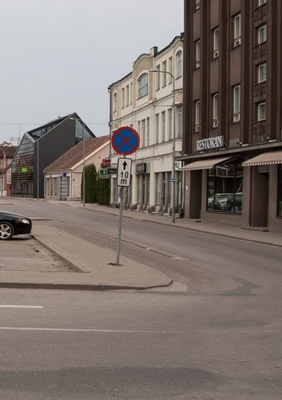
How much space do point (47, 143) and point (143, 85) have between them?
41.7 m

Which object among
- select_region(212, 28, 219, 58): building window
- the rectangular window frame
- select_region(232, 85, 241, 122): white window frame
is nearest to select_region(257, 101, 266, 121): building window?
the rectangular window frame

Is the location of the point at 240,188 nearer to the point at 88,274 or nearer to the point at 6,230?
the point at 6,230

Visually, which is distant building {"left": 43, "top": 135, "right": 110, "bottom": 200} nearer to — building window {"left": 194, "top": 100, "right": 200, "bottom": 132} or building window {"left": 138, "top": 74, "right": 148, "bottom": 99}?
building window {"left": 138, "top": 74, "right": 148, "bottom": 99}

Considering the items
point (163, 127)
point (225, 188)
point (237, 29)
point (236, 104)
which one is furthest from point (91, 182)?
point (237, 29)

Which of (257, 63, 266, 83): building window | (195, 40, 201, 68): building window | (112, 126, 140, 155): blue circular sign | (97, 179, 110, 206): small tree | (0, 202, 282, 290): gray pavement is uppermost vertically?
(195, 40, 201, 68): building window

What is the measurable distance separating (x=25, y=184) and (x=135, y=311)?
89.5m

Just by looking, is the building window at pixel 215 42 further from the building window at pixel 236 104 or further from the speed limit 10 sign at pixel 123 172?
the speed limit 10 sign at pixel 123 172

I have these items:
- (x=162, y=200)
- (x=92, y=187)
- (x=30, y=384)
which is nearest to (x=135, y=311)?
(x=30, y=384)

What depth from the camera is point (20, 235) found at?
2289 cm

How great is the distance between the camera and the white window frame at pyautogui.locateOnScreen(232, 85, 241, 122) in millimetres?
31719

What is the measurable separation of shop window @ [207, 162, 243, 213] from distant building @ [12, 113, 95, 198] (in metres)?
52.2

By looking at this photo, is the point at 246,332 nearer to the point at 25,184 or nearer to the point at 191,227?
the point at 191,227

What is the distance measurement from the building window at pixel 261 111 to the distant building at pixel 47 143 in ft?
188

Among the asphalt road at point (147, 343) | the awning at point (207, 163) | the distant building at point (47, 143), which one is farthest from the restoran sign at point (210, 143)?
the distant building at point (47, 143)
